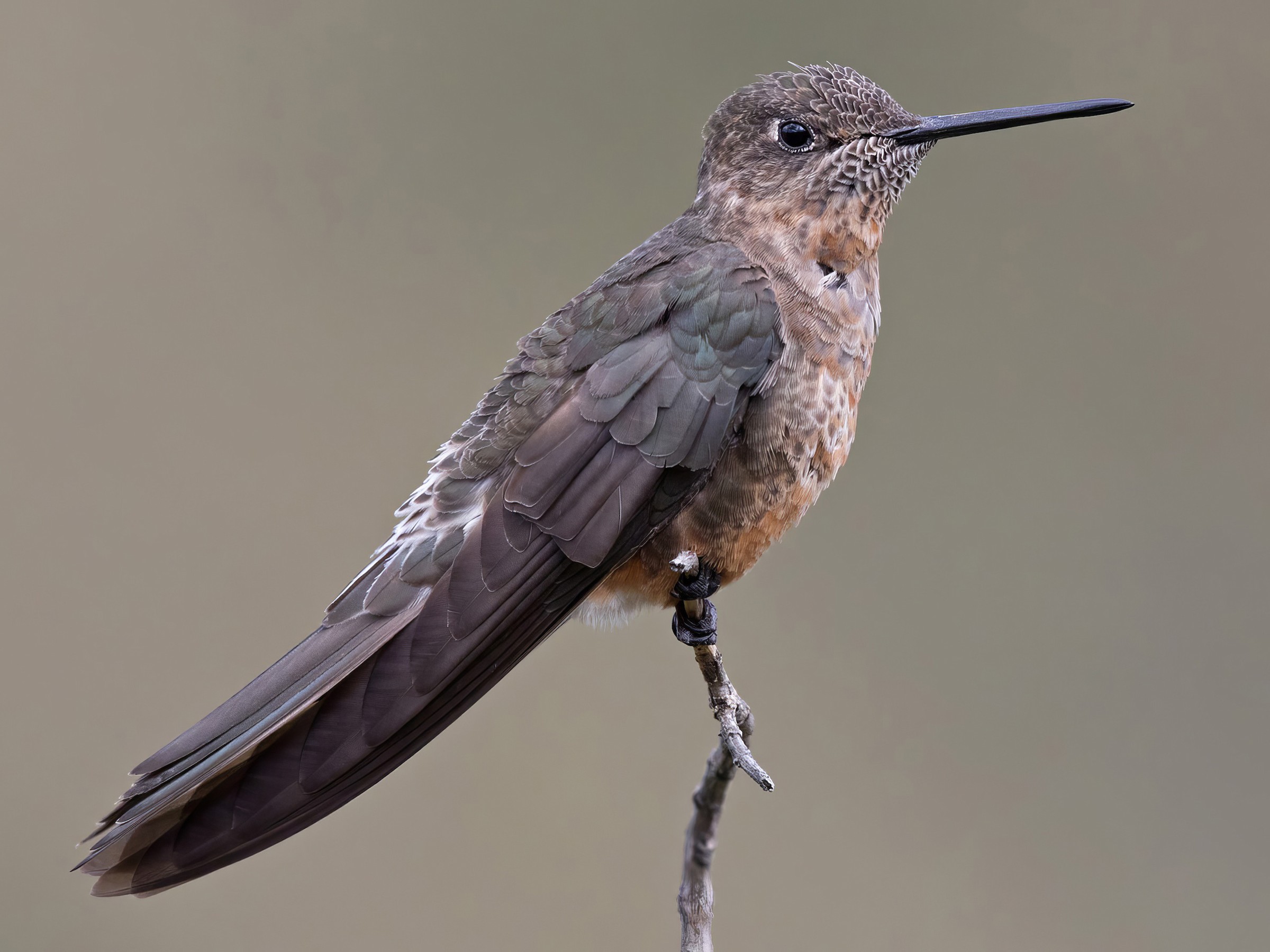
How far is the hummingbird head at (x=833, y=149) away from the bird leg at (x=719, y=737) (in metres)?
0.78

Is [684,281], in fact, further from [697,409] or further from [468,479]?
[468,479]

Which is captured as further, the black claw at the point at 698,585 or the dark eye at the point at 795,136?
the dark eye at the point at 795,136

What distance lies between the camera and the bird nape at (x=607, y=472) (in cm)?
204

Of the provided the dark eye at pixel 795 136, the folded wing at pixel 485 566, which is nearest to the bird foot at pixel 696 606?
the folded wing at pixel 485 566

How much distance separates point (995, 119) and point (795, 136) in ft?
1.36

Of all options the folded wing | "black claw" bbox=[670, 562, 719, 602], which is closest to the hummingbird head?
the folded wing

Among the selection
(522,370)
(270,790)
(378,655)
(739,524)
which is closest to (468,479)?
(522,370)

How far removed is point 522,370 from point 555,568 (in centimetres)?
47

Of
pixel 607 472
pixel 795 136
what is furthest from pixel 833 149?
pixel 607 472

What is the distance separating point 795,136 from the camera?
2469mm

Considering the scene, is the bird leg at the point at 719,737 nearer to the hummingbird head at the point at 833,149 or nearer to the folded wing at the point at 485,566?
the folded wing at the point at 485,566

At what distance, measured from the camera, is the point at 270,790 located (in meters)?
2.03

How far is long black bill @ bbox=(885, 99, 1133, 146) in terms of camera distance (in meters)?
2.37

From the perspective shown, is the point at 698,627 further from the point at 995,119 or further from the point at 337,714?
the point at 995,119
